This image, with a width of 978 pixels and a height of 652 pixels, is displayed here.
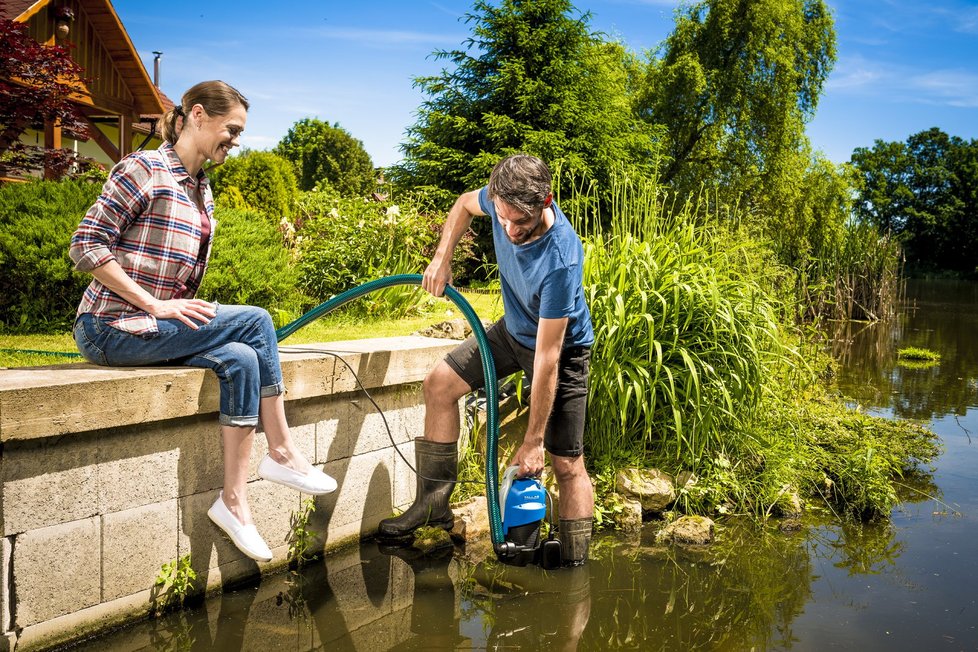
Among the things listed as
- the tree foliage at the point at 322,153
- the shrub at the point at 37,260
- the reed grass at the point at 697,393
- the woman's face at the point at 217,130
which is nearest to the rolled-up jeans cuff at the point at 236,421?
the woman's face at the point at 217,130

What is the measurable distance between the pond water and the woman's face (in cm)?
176

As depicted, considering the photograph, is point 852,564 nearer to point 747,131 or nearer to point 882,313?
point 882,313

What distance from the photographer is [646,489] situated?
4758 millimetres

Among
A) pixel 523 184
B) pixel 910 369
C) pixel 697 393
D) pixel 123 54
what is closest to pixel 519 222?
pixel 523 184

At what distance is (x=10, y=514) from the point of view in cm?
258

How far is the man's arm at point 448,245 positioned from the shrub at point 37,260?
7.99ft

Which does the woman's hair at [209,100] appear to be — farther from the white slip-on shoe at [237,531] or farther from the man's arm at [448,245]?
the white slip-on shoe at [237,531]

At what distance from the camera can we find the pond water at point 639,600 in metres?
3.16

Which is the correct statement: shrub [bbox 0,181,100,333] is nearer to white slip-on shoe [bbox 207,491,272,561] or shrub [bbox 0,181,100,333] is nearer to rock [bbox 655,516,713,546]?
white slip-on shoe [bbox 207,491,272,561]

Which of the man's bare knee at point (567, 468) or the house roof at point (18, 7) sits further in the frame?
the house roof at point (18, 7)

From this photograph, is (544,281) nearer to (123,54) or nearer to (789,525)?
(789,525)

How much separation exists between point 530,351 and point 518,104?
13695 mm

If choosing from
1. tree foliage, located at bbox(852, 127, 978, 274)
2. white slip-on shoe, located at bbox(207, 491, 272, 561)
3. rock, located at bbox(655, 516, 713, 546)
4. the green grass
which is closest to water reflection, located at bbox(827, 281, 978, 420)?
the green grass

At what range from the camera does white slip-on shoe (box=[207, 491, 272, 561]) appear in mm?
3133
